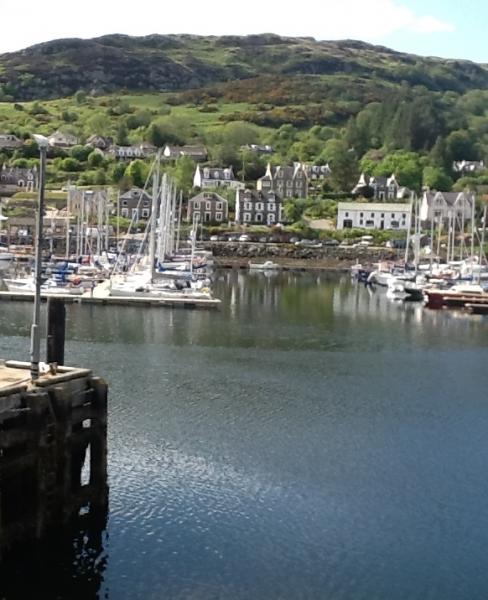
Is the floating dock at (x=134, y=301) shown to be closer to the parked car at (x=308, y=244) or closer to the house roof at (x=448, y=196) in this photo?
the parked car at (x=308, y=244)

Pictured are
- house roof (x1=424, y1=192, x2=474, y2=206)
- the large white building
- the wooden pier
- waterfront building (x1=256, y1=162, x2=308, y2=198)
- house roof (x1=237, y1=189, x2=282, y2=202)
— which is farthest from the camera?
waterfront building (x1=256, y1=162, x2=308, y2=198)

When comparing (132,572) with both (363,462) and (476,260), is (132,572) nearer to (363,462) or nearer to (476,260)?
(363,462)

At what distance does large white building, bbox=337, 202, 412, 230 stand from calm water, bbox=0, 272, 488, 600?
3114 inches

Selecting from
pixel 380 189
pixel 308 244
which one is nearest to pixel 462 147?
pixel 380 189

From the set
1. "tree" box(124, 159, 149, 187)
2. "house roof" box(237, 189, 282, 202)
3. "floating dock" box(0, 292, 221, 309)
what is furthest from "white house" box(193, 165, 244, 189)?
"floating dock" box(0, 292, 221, 309)

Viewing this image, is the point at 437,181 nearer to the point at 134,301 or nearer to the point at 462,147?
the point at 462,147

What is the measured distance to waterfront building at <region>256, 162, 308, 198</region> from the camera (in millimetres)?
149375

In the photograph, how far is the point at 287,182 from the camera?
491 ft

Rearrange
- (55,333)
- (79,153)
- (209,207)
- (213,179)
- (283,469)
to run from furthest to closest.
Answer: (79,153), (213,179), (209,207), (283,469), (55,333)

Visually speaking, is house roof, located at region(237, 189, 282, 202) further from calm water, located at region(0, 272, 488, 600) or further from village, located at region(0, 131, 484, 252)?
calm water, located at region(0, 272, 488, 600)

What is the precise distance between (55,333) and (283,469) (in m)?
8.83

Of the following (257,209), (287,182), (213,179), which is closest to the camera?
(257,209)

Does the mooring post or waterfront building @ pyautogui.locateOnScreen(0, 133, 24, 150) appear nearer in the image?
the mooring post

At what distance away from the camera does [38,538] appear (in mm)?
21062
